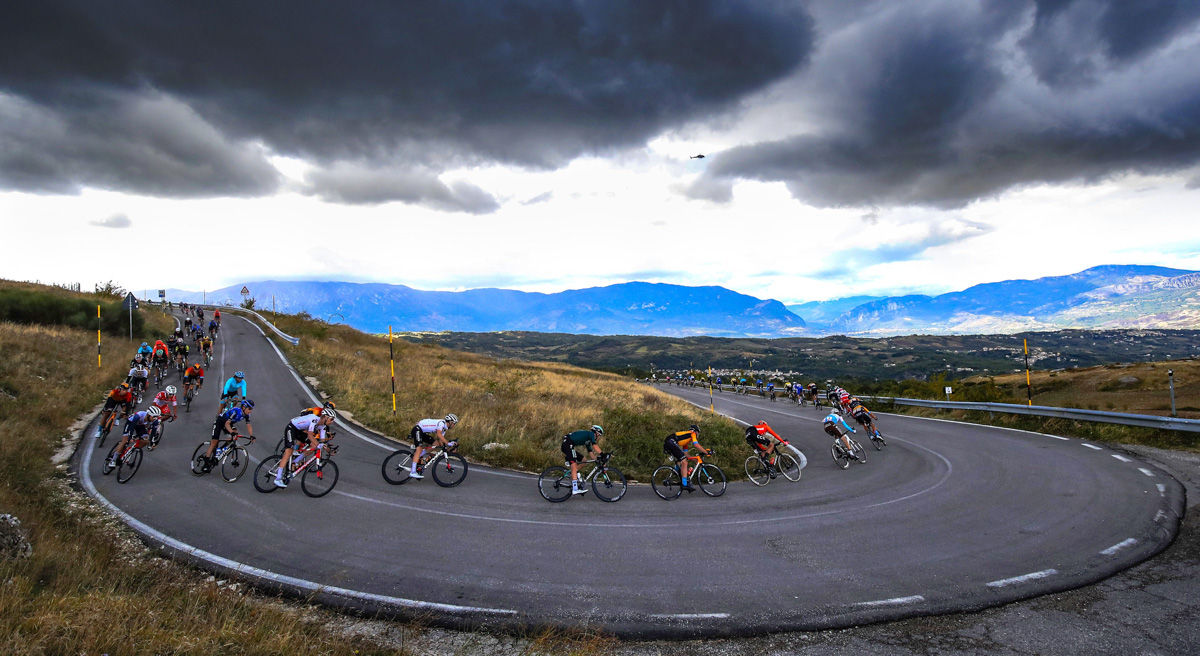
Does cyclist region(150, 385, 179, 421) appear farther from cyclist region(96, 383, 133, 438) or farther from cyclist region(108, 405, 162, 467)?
cyclist region(108, 405, 162, 467)

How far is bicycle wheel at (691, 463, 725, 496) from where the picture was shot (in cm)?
1102

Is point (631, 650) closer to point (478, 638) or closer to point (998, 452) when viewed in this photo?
point (478, 638)

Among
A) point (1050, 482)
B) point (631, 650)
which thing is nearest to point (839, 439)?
point (1050, 482)

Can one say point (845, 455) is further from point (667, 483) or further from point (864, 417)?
point (667, 483)

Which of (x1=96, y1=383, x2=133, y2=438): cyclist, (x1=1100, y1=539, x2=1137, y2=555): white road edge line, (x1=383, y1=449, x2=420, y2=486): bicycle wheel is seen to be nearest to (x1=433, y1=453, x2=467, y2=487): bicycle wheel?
(x1=383, y1=449, x2=420, y2=486): bicycle wheel

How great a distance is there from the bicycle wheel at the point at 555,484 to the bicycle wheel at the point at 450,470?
1.88 meters

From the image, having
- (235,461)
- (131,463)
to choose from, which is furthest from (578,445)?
(131,463)

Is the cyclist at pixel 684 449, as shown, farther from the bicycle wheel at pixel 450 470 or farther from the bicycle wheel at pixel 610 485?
the bicycle wheel at pixel 450 470

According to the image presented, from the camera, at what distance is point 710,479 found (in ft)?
37.1

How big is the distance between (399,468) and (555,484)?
356cm

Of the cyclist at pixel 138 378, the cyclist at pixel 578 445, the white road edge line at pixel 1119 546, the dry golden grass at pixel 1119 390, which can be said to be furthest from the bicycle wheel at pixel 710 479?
the cyclist at pixel 138 378

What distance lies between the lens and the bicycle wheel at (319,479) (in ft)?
33.7

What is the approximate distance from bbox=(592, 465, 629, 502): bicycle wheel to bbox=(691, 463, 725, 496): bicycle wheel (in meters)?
1.55

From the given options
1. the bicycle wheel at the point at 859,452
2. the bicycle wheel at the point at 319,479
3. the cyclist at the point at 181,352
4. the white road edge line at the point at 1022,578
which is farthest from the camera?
the cyclist at the point at 181,352
